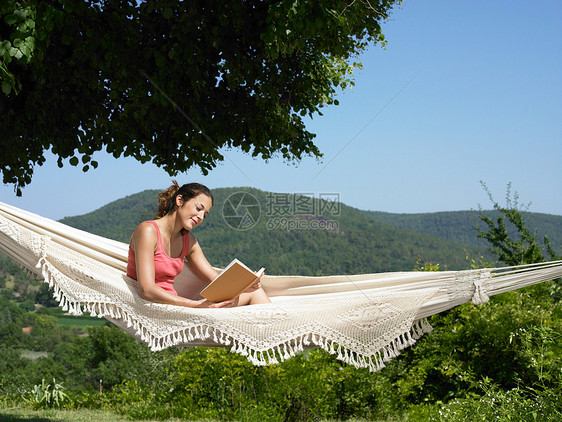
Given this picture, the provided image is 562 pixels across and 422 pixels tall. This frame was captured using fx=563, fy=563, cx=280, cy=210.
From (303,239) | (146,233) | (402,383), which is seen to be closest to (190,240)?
(146,233)

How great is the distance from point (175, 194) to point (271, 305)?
0.83 metres

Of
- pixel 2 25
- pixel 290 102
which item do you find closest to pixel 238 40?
pixel 290 102

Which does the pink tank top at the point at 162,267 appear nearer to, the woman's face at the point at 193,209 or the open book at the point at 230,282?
the woman's face at the point at 193,209

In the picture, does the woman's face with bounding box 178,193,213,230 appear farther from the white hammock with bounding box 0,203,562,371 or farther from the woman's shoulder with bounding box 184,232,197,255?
the white hammock with bounding box 0,203,562,371

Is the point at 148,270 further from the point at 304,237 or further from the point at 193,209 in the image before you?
the point at 304,237

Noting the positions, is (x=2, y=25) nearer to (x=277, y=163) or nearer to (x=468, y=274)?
(x=277, y=163)

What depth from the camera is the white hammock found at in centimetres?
273

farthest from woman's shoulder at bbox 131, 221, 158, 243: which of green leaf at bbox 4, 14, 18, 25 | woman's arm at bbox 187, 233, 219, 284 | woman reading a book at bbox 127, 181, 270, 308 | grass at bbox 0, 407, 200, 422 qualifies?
grass at bbox 0, 407, 200, 422

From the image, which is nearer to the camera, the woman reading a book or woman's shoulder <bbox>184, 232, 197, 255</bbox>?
the woman reading a book

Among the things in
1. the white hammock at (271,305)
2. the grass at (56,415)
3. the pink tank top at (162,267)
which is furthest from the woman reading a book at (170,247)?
the grass at (56,415)

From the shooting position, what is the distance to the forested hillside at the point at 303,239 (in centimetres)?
1867

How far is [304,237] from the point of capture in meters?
21.1

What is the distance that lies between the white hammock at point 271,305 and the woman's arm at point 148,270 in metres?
0.06

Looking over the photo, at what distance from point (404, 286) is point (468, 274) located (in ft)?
1.10
